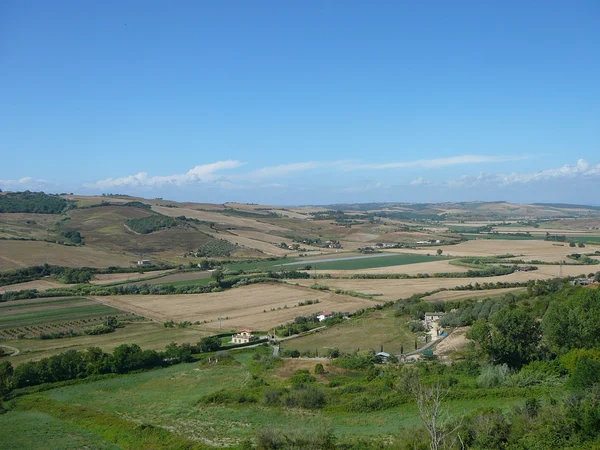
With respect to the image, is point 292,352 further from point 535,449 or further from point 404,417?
point 535,449

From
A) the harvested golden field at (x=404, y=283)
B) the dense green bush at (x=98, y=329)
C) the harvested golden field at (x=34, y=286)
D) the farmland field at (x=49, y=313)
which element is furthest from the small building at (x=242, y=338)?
the harvested golden field at (x=34, y=286)

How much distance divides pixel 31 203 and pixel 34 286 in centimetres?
7473

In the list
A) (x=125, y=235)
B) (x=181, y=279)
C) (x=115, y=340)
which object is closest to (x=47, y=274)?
(x=181, y=279)

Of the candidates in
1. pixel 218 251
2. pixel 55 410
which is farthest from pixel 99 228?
pixel 55 410

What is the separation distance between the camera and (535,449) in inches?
727

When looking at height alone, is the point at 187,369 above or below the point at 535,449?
below

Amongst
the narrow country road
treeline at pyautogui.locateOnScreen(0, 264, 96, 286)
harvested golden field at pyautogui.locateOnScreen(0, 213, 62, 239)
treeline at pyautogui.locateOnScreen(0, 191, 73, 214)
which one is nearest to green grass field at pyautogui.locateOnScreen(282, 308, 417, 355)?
the narrow country road

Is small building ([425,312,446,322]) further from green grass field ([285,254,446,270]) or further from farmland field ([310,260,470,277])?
green grass field ([285,254,446,270])

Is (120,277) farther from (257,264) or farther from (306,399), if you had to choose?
(306,399)

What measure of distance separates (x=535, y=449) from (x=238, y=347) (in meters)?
27.8

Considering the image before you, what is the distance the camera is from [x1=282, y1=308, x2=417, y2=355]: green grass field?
40562 millimetres

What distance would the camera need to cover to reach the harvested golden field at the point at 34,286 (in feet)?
219

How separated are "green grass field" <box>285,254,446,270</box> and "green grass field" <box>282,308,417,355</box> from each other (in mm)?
37150

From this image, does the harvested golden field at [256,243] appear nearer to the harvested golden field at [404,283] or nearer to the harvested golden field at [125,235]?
A: the harvested golden field at [125,235]
